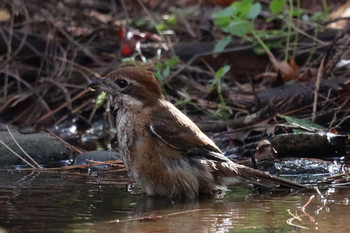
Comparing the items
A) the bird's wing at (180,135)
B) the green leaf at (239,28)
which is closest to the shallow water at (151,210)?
the bird's wing at (180,135)

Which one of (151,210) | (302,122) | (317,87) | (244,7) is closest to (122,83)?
(151,210)

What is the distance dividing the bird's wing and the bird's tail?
0.51 feet

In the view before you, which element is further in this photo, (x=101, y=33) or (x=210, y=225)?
(x=101, y=33)

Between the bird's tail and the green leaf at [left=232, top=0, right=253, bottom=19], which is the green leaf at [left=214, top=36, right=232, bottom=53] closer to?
the green leaf at [left=232, top=0, right=253, bottom=19]

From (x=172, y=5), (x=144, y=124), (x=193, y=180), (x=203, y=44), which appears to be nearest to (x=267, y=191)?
(x=193, y=180)

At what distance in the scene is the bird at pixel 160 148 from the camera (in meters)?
4.51

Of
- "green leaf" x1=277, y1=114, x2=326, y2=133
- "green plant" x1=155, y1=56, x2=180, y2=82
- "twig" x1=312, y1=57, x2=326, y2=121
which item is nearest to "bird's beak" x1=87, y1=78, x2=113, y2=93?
"green leaf" x1=277, y1=114, x2=326, y2=133

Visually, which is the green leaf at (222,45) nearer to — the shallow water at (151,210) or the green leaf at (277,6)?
the green leaf at (277,6)

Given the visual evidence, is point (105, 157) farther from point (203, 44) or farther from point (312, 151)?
point (203, 44)

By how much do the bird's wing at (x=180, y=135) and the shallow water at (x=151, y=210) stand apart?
0.32m

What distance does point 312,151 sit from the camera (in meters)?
5.69

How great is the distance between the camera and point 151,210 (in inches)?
162

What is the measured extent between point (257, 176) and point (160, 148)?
731 mm

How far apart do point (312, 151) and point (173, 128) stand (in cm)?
159
